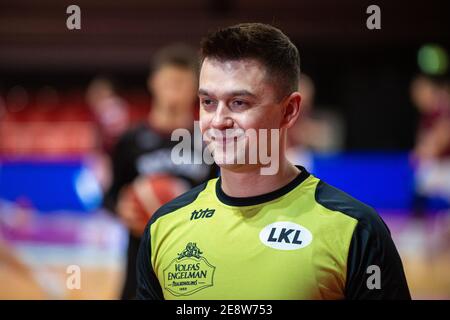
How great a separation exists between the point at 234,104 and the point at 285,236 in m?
0.42

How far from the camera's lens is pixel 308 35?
11.9 meters

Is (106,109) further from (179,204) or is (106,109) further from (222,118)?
(222,118)

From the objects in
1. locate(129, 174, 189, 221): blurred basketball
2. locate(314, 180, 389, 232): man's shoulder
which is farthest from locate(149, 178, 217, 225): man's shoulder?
locate(129, 174, 189, 221): blurred basketball

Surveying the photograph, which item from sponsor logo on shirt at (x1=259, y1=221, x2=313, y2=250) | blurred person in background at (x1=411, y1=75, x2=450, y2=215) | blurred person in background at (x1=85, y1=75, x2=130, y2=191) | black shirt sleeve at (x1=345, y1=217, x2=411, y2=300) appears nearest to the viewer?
black shirt sleeve at (x1=345, y1=217, x2=411, y2=300)

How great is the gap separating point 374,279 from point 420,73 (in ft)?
35.3

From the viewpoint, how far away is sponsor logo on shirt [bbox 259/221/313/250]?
83.4 inches

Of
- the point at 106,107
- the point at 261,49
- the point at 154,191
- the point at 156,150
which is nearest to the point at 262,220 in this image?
the point at 261,49

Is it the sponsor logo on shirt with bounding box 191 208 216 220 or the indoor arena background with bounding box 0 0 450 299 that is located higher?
the sponsor logo on shirt with bounding box 191 208 216 220

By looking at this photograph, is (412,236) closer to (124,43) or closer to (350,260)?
(124,43)

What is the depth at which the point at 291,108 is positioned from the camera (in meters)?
2.21

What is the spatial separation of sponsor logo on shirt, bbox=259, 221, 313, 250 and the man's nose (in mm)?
344

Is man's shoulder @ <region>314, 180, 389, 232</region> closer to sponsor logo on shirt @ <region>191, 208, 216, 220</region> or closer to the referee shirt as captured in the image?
the referee shirt

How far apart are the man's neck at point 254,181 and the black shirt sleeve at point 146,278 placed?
343 millimetres
